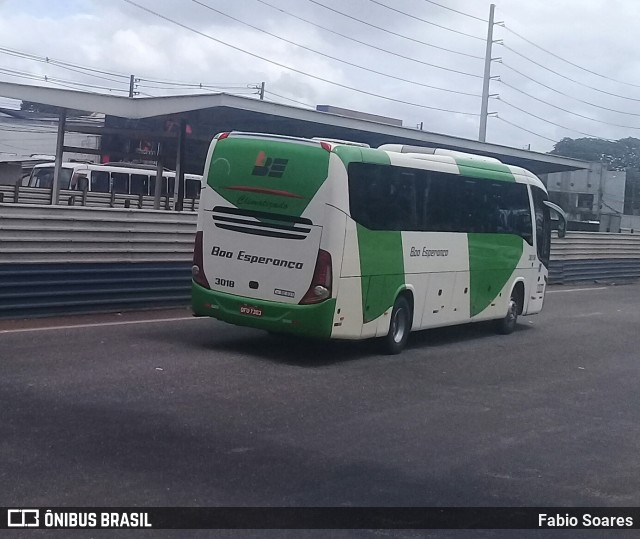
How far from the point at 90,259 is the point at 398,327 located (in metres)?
5.28

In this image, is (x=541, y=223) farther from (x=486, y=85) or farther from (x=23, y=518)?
(x=486, y=85)

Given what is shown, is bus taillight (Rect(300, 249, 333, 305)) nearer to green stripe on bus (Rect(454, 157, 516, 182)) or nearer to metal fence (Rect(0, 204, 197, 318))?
green stripe on bus (Rect(454, 157, 516, 182))

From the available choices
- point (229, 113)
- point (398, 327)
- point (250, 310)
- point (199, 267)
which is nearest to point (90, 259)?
point (199, 267)

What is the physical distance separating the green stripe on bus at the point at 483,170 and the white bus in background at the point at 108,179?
18.0 metres

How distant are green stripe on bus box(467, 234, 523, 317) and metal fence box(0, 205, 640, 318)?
17.6 feet

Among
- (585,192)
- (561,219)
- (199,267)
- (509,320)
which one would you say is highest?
(585,192)

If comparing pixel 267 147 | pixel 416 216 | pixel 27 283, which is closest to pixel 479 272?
pixel 416 216

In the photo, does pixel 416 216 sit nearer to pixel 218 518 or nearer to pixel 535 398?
pixel 535 398

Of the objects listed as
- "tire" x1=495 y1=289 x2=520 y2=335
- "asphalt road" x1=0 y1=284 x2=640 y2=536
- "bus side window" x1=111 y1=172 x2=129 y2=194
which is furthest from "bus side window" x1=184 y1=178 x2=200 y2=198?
"asphalt road" x1=0 y1=284 x2=640 y2=536

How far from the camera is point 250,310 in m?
13.6

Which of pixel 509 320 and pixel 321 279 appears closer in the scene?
pixel 321 279

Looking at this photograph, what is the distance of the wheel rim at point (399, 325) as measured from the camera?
1499 cm

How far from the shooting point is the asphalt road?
7.41 metres

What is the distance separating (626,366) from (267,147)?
651 centimetres
